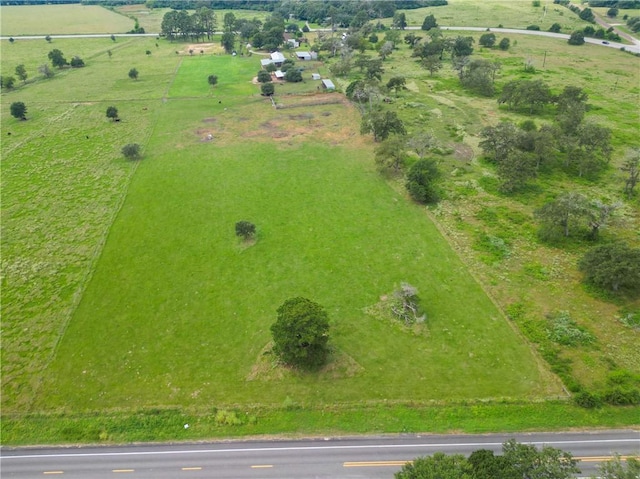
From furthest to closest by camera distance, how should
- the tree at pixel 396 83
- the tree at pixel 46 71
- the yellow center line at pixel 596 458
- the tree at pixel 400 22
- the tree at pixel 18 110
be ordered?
the tree at pixel 400 22 → the tree at pixel 46 71 → the tree at pixel 396 83 → the tree at pixel 18 110 → the yellow center line at pixel 596 458

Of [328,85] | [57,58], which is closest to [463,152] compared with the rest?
[328,85]

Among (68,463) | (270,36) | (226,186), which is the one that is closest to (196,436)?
(68,463)

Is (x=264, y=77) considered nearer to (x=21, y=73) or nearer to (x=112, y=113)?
(x=112, y=113)

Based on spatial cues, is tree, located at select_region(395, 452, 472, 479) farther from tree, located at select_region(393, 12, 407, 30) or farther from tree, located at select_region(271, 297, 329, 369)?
tree, located at select_region(393, 12, 407, 30)

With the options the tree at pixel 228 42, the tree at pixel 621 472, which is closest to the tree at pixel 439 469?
the tree at pixel 621 472

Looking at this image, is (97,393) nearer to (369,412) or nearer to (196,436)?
(196,436)

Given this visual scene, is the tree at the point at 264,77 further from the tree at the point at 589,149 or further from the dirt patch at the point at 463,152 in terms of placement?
the tree at the point at 589,149
